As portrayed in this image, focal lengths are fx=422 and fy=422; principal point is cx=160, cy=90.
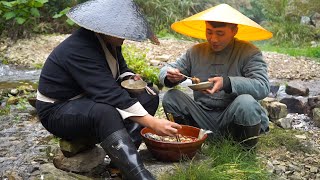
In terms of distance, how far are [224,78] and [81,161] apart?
1.20 m

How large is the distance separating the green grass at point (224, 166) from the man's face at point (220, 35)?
0.77 meters

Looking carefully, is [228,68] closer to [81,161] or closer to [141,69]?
[81,161]

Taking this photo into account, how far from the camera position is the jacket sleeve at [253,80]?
319 cm

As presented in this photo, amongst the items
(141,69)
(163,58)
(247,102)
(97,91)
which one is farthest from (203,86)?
(163,58)

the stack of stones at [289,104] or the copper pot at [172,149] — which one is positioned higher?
the copper pot at [172,149]

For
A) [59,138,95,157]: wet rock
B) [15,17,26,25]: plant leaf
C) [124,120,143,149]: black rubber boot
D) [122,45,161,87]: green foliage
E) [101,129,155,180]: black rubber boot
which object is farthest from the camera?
[15,17,26,25]: plant leaf

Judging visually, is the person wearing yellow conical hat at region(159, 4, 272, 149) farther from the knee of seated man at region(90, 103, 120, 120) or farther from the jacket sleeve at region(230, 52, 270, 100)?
the knee of seated man at region(90, 103, 120, 120)

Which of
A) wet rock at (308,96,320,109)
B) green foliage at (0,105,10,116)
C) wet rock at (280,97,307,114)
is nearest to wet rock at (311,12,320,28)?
wet rock at (280,97,307,114)

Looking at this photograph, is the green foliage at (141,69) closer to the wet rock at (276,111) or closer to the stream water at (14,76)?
the stream water at (14,76)

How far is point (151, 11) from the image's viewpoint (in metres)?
12.5

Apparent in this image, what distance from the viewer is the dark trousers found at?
2.53 m

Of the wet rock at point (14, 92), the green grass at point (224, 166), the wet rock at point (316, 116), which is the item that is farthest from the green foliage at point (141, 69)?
the green grass at point (224, 166)

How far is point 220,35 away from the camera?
131 inches

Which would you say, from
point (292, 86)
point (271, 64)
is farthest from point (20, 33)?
point (292, 86)
